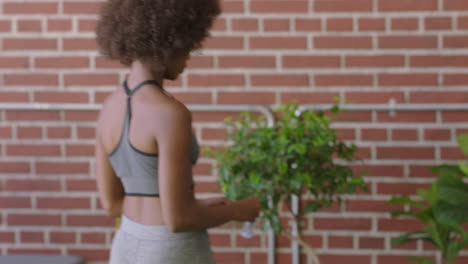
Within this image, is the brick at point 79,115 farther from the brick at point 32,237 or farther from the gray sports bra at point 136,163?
the gray sports bra at point 136,163

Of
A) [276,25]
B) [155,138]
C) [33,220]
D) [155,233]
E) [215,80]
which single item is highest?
[276,25]

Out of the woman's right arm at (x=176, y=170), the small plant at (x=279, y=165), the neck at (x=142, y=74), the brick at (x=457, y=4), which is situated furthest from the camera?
the brick at (x=457, y=4)

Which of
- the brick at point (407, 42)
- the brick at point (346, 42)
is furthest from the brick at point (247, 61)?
the brick at point (407, 42)

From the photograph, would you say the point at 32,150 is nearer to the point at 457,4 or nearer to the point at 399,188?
the point at 399,188

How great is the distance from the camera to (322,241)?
257cm

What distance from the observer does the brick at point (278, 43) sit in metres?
2.53

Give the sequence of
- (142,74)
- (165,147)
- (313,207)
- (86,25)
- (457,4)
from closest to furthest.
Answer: (165,147), (142,74), (313,207), (457,4), (86,25)

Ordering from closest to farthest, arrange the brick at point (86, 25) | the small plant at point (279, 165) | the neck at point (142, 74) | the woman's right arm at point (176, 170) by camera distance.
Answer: the woman's right arm at point (176, 170) → the neck at point (142, 74) → the small plant at point (279, 165) → the brick at point (86, 25)

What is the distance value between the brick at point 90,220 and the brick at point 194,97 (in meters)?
0.64

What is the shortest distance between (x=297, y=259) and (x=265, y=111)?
67 cm

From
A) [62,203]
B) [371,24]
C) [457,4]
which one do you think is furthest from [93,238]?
[457,4]

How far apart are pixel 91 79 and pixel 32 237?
2.57 feet

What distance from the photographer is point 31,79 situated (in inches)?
103

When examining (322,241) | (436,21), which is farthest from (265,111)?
(436,21)
